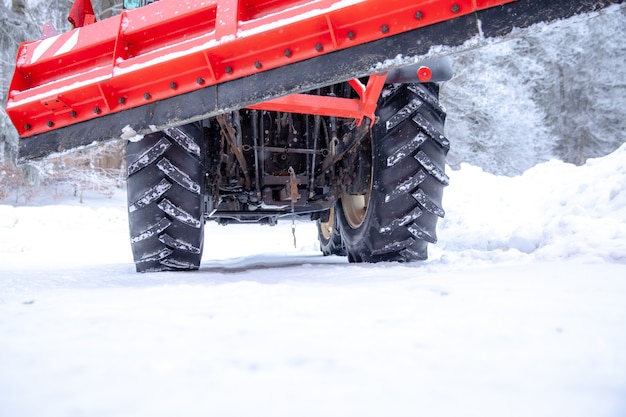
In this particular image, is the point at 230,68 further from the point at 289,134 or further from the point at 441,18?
the point at 289,134

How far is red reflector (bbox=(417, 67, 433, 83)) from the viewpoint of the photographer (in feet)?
8.11

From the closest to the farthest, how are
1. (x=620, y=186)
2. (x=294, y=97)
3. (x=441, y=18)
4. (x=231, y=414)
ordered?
(x=231, y=414), (x=441, y=18), (x=294, y=97), (x=620, y=186)

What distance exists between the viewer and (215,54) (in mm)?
1969

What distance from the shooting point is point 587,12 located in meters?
1.67

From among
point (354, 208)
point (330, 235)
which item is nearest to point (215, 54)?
point (354, 208)

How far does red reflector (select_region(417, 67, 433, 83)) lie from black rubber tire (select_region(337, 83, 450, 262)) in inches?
14.2

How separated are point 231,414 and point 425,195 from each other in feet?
7.56

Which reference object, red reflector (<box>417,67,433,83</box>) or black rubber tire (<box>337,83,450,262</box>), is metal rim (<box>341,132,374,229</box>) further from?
red reflector (<box>417,67,433,83</box>)

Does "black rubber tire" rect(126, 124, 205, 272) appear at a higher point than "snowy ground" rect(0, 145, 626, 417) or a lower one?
higher

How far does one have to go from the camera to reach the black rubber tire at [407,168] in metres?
2.82

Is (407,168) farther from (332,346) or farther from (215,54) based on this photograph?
(332,346)

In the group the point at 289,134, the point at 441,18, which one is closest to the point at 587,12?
the point at 441,18

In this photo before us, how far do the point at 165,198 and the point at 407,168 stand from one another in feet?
4.65

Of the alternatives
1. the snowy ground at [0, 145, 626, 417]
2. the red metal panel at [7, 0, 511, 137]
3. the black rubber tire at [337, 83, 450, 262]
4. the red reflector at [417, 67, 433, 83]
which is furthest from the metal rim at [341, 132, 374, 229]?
the red metal panel at [7, 0, 511, 137]
